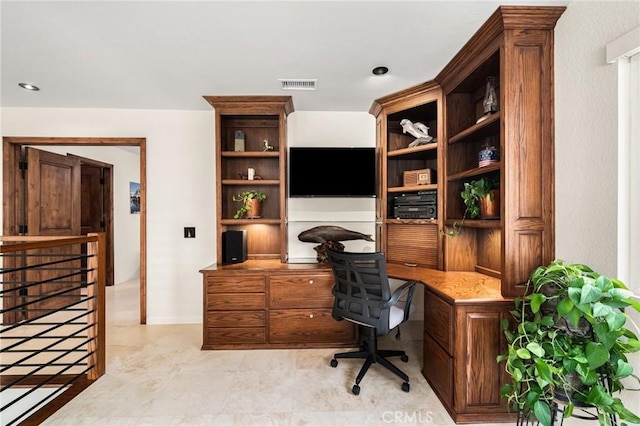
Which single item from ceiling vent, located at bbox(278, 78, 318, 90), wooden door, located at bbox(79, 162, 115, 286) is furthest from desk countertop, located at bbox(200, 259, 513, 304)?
wooden door, located at bbox(79, 162, 115, 286)

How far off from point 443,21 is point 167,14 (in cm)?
159

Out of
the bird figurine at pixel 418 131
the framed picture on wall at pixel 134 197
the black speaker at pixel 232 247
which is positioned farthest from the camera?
the framed picture on wall at pixel 134 197

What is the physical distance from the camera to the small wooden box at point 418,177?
259cm

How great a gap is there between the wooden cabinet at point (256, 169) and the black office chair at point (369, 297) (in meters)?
0.92

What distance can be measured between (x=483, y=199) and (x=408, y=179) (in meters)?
0.77

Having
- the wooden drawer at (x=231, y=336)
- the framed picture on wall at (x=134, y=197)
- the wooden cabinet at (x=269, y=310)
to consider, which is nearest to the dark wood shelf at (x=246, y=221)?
the wooden cabinet at (x=269, y=310)

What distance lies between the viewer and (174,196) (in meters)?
3.15

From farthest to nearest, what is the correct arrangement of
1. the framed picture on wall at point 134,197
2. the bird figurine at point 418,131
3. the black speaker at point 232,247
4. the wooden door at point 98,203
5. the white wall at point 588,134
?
the framed picture on wall at point 134,197 → the wooden door at point 98,203 → the black speaker at point 232,247 → the bird figurine at point 418,131 → the white wall at point 588,134

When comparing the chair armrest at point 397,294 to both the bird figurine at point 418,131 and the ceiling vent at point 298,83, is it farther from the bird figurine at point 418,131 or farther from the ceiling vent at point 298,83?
the ceiling vent at point 298,83

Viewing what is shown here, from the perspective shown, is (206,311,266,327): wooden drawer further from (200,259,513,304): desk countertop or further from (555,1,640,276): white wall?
(555,1,640,276): white wall

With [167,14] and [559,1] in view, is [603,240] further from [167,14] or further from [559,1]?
[167,14]

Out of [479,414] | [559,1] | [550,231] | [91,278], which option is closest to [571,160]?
[550,231]

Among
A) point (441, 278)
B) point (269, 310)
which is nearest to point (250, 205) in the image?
point (269, 310)

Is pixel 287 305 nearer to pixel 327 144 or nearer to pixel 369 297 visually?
pixel 369 297
